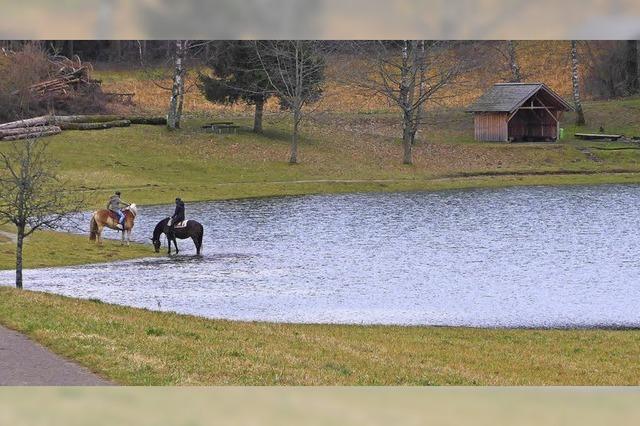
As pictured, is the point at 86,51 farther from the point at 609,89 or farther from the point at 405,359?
the point at 405,359

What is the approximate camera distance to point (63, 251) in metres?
33.0

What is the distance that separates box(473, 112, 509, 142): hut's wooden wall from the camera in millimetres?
67750

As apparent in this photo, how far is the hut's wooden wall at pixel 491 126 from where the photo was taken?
67.8 m

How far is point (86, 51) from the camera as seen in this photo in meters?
79.3

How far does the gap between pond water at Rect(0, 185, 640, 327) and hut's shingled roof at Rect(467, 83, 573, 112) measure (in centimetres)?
2051

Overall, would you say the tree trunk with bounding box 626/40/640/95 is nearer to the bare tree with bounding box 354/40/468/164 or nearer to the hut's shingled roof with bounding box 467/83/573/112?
the hut's shingled roof with bounding box 467/83/573/112

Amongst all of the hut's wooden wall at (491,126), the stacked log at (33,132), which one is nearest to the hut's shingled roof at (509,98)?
the hut's wooden wall at (491,126)

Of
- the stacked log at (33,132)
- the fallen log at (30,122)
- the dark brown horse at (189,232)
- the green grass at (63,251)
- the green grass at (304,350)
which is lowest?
the green grass at (304,350)

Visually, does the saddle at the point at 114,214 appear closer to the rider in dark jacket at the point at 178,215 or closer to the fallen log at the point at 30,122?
the rider in dark jacket at the point at 178,215

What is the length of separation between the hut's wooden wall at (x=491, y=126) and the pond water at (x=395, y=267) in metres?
21.2

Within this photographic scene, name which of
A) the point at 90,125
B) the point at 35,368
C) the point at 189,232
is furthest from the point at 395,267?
the point at 90,125

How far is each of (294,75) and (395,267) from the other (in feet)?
121

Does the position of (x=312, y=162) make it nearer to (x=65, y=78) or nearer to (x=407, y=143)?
(x=407, y=143)

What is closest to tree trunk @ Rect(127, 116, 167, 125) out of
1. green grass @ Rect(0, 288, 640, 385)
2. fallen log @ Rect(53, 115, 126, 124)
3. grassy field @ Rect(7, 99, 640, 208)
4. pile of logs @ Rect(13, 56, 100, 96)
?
fallen log @ Rect(53, 115, 126, 124)
